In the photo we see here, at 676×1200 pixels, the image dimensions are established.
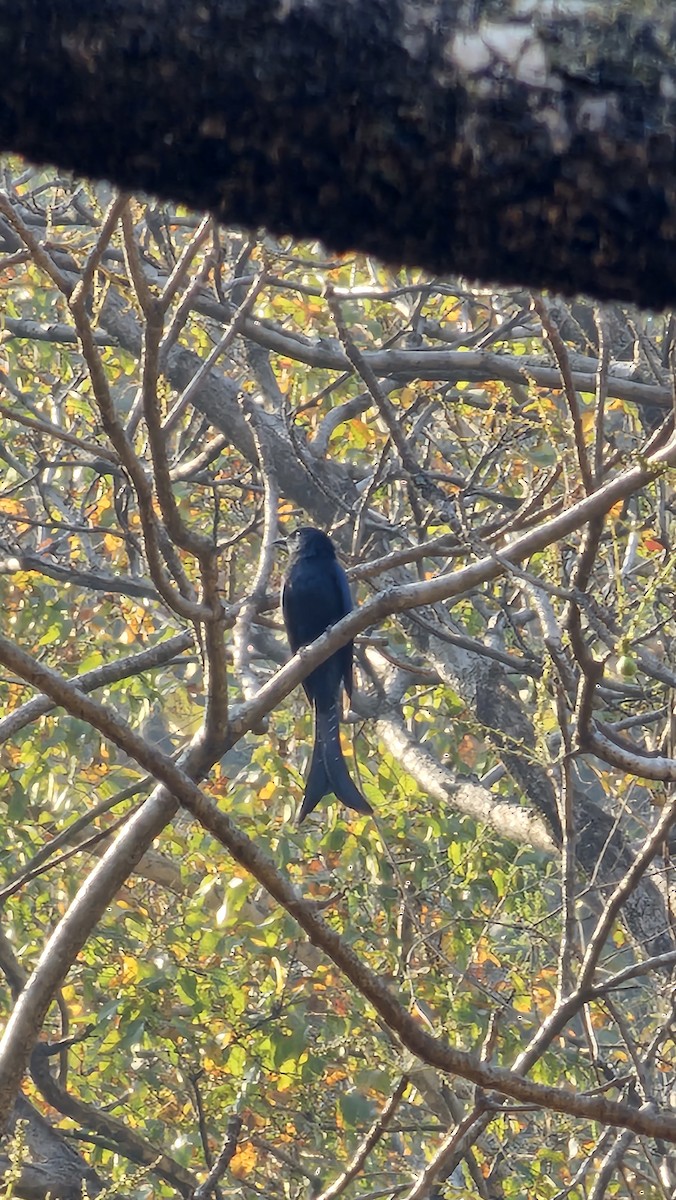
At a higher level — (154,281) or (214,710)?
(154,281)

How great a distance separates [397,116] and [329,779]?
3584mm

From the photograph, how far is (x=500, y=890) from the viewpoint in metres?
4.62

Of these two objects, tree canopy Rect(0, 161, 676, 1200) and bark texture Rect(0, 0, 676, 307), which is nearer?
bark texture Rect(0, 0, 676, 307)

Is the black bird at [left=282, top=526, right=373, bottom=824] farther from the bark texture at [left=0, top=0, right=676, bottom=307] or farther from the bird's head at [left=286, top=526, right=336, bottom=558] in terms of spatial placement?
the bark texture at [left=0, top=0, right=676, bottom=307]

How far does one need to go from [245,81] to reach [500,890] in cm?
397

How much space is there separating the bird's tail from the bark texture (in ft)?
11.0

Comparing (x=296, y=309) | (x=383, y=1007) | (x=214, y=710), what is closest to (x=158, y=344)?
(x=214, y=710)

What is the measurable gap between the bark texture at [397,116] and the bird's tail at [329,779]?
3352 mm

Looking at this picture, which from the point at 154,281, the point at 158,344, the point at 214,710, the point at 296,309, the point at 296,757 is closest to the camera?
the point at 158,344

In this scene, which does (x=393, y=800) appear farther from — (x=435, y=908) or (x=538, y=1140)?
(x=538, y=1140)


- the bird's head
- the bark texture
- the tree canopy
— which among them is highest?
the bird's head

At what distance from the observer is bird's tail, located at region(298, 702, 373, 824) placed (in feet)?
14.0

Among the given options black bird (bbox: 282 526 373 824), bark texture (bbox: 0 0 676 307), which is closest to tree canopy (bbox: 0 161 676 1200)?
black bird (bbox: 282 526 373 824)

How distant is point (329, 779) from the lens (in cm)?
437
